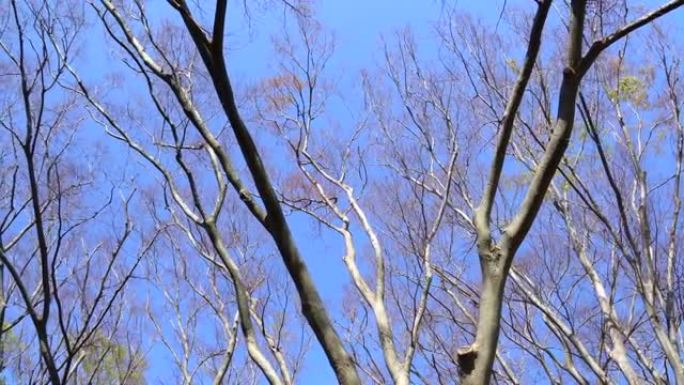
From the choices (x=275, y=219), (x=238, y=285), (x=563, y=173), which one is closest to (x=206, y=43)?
(x=275, y=219)

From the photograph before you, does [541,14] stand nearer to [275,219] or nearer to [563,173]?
[275,219]

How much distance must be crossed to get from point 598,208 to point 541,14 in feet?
14.3

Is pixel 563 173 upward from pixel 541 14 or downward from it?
upward

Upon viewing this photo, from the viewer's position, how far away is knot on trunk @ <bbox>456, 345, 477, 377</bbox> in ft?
5.91

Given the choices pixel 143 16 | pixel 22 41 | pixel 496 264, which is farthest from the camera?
pixel 143 16

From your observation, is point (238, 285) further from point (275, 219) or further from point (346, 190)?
point (346, 190)

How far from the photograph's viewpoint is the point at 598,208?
593 centimetres

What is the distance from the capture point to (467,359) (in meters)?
1.81

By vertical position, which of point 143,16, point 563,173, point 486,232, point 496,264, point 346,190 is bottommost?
point 496,264

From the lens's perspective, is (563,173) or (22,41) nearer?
(22,41)

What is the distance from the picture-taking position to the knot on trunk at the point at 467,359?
1.80 metres

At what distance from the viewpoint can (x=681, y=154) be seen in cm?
613

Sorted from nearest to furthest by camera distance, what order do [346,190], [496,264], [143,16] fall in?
[496,264] < [143,16] < [346,190]

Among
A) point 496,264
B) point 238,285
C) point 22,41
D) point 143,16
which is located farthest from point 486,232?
point 143,16
